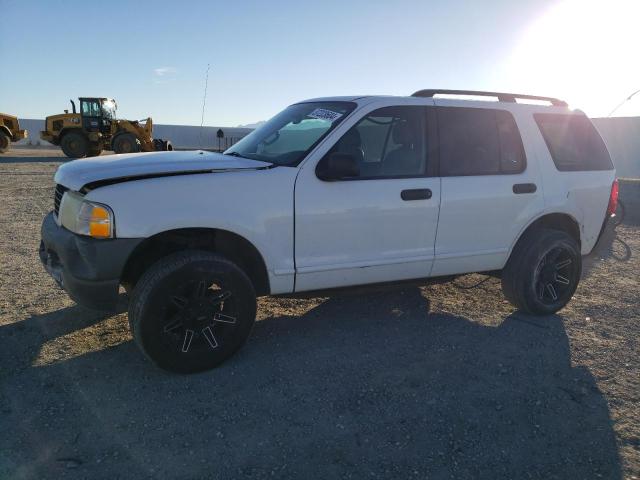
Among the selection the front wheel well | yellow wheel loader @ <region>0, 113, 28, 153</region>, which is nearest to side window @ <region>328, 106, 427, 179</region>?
the front wheel well

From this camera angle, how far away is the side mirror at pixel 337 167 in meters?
3.29

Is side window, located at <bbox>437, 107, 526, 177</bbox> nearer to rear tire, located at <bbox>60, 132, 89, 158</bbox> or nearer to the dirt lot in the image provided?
the dirt lot

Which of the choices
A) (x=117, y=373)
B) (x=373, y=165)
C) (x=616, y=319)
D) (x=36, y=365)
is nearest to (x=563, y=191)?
(x=616, y=319)

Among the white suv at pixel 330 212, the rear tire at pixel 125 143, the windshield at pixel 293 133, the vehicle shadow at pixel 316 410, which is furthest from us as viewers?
the rear tire at pixel 125 143

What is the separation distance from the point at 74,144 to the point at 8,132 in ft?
11.2

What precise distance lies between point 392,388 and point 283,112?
8.51 feet

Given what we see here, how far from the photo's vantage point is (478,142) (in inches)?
161

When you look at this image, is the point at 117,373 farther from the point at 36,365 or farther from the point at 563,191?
the point at 563,191

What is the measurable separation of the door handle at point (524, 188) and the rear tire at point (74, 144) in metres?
21.7

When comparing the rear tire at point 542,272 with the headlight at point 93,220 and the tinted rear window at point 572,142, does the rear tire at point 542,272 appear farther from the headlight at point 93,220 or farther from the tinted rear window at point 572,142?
the headlight at point 93,220

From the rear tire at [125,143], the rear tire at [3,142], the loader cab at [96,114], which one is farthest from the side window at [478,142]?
the rear tire at [3,142]

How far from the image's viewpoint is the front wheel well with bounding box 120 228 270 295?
126 inches

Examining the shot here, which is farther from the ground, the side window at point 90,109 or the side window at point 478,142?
the side window at point 90,109

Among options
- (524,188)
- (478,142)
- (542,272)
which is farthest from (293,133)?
(542,272)
